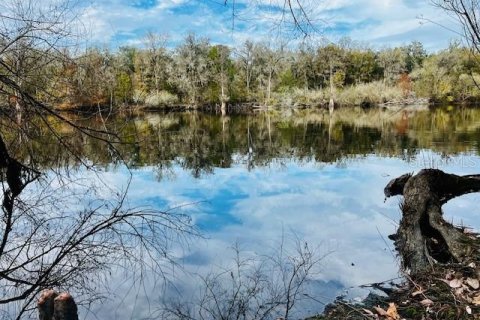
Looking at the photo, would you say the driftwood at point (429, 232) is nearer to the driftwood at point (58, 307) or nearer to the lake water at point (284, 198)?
the lake water at point (284, 198)

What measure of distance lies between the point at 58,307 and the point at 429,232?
5.56 metres

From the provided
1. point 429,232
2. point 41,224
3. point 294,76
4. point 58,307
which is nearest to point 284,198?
point 429,232

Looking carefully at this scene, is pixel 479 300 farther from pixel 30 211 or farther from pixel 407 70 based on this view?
pixel 407 70

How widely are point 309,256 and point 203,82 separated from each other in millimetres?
47749

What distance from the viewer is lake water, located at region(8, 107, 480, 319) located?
18.8 feet

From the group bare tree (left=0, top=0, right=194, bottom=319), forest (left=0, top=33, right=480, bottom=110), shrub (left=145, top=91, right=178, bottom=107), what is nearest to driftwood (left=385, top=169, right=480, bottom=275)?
bare tree (left=0, top=0, right=194, bottom=319)

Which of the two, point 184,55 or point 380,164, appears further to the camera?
point 184,55

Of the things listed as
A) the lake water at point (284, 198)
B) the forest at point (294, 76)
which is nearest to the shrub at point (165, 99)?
the forest at point (294, 76)

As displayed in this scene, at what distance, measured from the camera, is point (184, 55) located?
50.0 metres

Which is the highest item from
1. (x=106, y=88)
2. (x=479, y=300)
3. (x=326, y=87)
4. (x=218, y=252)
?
(x=326, y=87)

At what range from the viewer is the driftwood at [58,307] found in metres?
→ 2.82

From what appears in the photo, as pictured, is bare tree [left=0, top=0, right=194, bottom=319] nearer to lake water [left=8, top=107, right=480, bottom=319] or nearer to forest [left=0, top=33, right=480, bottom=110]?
lake water [left=8, top=107, right=480, bottom=319]

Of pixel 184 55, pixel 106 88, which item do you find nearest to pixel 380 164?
pixel 106 88

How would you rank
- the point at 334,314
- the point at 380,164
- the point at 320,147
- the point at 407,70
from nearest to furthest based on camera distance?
the point at 334,314, the point at 380,164, the point at 320,147, the point at 407,70
